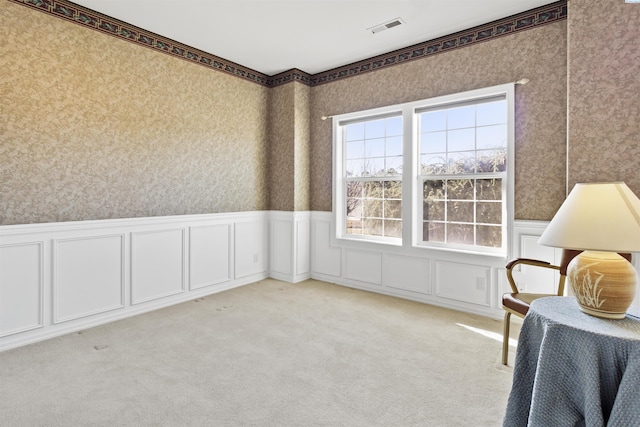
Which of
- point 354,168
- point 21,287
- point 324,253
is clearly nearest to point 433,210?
point 354,168

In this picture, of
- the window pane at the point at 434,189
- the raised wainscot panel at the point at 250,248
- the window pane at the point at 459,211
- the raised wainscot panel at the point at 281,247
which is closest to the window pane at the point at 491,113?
the window pane at the point at 434,189

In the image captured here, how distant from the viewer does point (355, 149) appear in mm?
4613

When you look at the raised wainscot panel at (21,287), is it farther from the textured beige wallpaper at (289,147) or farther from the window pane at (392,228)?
the window pane at (392,228)

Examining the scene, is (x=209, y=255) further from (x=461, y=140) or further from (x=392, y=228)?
(x=461, y=140)

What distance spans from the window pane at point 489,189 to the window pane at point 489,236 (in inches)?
12.0

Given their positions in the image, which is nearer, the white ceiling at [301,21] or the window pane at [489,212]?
the white ceiling at [301,21]

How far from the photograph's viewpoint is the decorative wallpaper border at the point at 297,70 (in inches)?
119

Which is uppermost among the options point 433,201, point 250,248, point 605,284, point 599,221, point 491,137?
point 491,137

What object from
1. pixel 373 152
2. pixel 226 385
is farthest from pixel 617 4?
pixel 226 385

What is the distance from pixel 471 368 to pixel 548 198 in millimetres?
1740

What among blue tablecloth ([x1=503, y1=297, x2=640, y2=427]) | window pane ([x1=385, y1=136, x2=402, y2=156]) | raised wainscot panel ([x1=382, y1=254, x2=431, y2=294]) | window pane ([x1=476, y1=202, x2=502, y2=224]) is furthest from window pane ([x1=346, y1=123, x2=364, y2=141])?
blue tablecloth ([x1=503, y1=297, x2=640, y2=427])

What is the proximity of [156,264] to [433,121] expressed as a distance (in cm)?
341

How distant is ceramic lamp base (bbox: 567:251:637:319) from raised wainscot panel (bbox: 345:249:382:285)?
2782 millimetres

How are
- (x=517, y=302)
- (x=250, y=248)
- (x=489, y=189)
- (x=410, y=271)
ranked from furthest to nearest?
(x=250, y=248) < (x=410, y=271) < (x=489, y=189) < (x=517, y=302)
